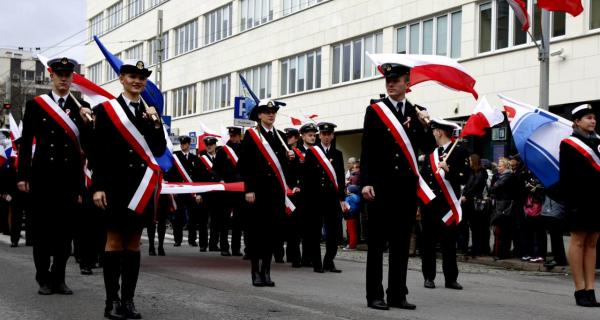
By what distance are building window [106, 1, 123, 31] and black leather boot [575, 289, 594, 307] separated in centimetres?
5130

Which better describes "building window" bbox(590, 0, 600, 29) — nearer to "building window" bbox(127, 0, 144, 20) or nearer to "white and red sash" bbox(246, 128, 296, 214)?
"white and red sash" bbox(246, 128, 296, 214)

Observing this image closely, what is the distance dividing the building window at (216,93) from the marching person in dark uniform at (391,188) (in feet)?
112

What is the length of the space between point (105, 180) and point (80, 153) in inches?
70.7

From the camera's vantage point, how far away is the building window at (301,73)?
111ft

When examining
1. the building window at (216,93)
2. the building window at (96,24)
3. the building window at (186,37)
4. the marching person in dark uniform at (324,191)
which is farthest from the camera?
the building window at (96,24)

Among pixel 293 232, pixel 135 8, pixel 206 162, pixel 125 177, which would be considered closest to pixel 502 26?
pixel 206 162

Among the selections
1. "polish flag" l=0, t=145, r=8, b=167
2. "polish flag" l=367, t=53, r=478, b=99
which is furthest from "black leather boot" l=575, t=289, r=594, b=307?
"polish flag" l=0, t=145, r=8, b=167

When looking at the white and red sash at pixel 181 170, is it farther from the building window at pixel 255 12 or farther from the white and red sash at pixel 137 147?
the building window at pixel 255 12

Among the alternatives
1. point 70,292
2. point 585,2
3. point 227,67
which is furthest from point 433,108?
point 70,292

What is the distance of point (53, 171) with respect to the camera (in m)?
8.34

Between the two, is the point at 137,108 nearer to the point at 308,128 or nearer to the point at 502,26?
the point at 308,128

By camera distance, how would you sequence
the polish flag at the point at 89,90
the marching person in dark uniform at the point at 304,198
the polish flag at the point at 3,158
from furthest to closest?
the polish flag at the point at 3,158
the marching person in dark uniform at the point at 304,198
the polish flag at the point at 89,90

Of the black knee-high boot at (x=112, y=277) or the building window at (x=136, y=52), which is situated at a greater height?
the building window at (x=136, y=52)

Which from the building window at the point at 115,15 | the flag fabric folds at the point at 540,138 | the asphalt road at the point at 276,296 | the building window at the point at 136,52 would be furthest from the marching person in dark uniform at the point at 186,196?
the building window at the point at 115,15
